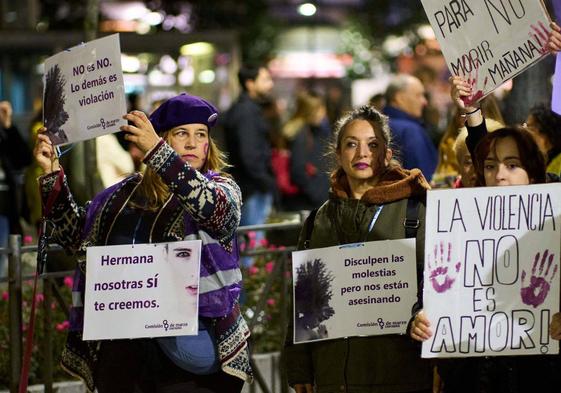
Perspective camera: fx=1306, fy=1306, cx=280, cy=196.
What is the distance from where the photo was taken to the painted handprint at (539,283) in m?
4.97

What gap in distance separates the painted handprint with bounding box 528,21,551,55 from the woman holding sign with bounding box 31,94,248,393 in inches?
56.2

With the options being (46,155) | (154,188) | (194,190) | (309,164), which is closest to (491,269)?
(194,190)

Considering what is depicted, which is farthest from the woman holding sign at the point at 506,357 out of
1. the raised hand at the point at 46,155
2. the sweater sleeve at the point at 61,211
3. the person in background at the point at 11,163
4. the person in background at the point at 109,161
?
the person in background at the point at 11,163

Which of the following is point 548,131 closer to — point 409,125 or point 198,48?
point 409,125

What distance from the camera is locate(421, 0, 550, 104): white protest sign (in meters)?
5.62

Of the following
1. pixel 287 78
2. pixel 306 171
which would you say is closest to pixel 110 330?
pixel 306 171

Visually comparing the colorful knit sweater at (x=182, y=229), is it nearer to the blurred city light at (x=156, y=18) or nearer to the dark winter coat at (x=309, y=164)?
the dark winter coat at (x=309, y=164)

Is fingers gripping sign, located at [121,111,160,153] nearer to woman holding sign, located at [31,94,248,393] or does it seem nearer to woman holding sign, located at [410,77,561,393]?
woman holding sign, located at [31,94,248,393]

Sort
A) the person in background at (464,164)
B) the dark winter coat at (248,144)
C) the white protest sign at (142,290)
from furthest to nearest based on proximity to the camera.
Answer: the dark winter coat at (248,144) < the person in background at (464,164) < the white protest sign at (142,290)

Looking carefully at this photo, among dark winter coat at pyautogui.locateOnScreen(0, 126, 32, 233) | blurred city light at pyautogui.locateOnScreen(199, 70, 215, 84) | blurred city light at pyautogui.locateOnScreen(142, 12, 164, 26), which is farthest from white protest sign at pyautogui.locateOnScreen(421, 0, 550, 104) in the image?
blurred city light at pyautogui.locateOnScreen(142, 12, 164, 26)

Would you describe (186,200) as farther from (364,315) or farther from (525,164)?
(525,164)

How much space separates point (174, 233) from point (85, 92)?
2.69 feet

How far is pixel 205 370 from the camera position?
213 inches

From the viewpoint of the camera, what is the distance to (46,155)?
5867 mm
